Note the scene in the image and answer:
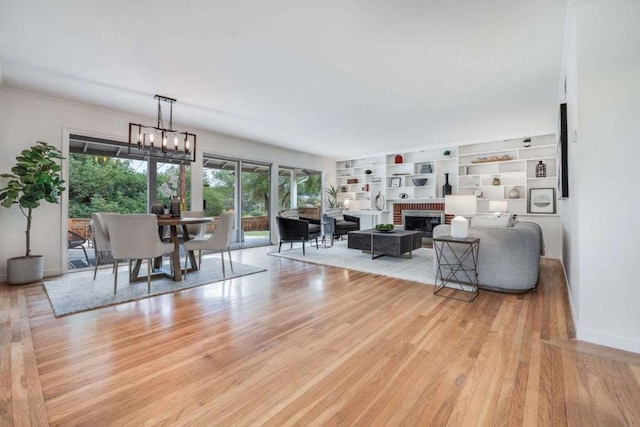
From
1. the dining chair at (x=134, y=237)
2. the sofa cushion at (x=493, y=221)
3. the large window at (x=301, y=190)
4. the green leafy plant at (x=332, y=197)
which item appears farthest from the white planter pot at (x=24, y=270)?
the green leafy plant at (x=332, y=197)

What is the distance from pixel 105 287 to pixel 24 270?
1.17 metres

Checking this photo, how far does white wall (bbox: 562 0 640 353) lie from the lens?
192 cm

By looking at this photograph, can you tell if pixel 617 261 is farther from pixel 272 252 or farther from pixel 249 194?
pixel 249 194

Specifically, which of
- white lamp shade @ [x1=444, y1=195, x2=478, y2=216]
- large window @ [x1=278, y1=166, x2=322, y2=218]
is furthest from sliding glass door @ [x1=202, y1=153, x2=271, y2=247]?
white lamp shade @ [x1=444, y1=195, x2=478, y2=216]

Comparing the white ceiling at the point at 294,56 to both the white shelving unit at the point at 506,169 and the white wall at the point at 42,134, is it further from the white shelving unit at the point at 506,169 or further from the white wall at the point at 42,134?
the white shelving unit at the point at 506,169

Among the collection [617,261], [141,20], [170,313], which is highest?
[141,20]

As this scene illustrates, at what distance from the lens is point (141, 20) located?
229 centimetres

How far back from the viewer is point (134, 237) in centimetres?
313

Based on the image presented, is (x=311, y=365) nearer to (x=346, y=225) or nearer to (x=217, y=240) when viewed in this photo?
(x=217, y=240)

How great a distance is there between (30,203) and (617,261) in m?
5.81

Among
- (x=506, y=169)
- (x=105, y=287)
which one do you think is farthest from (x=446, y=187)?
Answer: (x=105, y=287)

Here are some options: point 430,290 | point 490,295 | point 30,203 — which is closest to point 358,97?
point 430,290

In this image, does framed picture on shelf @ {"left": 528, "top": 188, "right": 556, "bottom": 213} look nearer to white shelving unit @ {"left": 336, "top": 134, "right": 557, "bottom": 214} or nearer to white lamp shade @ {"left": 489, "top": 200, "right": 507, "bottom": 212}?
white shelving unit @ {"left": 336, "top": 134, "right": 557, "bottom": 214}

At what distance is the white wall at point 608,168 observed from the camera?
6.30 ft
